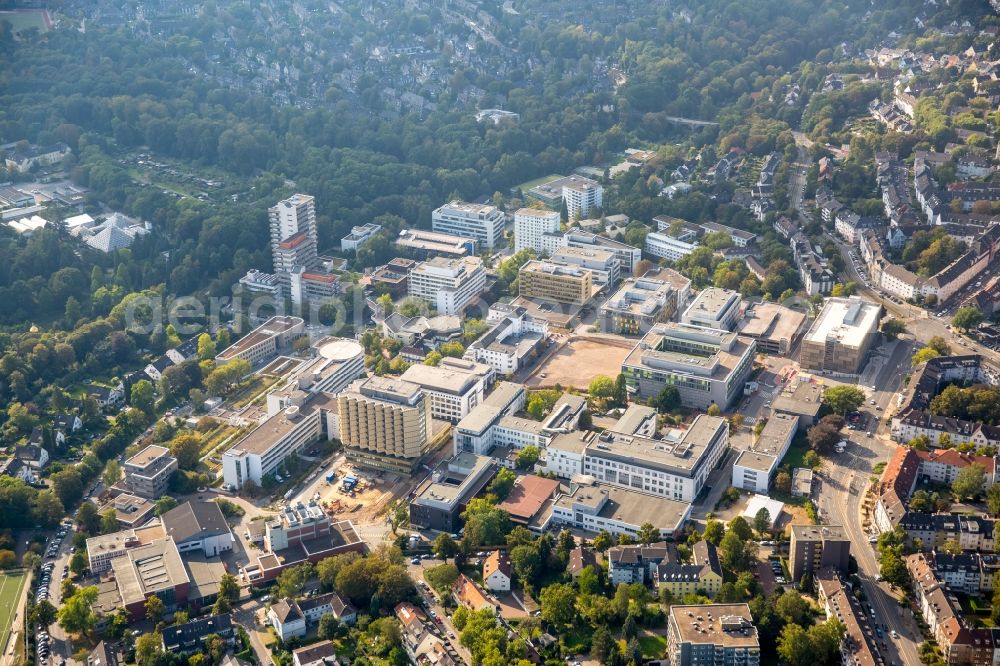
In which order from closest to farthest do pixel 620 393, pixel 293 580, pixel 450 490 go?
pixel 293 580, pixel 450 490, pixel 620 393

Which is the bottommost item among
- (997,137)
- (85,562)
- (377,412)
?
(85,562)

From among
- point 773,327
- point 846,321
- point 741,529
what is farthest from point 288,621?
point 846,321

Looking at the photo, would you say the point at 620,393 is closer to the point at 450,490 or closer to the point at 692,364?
the point at 692,364

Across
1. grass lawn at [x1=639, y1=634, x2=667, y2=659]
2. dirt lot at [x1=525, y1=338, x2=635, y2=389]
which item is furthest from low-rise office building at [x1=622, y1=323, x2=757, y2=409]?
grass lawn at [x1=639, y1=634, x2=667, y2=659]

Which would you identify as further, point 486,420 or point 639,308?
point 639,308

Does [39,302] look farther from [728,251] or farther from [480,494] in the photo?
[728,251]

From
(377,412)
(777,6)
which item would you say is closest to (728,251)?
(377,412)
